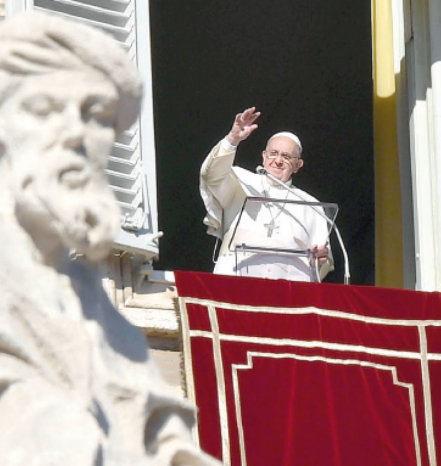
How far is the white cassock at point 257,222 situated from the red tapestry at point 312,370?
469 millimetres

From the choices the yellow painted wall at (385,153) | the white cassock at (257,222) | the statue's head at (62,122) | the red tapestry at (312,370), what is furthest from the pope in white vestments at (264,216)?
the statue's head at (62,122)

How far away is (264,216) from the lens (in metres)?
12.6

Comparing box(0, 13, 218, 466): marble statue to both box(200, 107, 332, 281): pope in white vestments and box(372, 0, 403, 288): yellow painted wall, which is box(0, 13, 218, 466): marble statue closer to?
box(200, 107, 332, 281): pope in white vestments

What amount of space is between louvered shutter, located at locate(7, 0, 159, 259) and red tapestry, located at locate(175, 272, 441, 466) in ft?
0.86

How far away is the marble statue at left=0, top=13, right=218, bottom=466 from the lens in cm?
366

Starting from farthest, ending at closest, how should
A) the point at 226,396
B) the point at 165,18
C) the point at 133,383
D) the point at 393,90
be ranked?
the point at 165,18 → the point at 393,90 → the point at 226,396 → the point at 133,383

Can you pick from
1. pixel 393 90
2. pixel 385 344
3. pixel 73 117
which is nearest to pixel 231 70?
pixel 393 90

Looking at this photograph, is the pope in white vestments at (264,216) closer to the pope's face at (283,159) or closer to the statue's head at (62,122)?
the pope's face at (283,159)

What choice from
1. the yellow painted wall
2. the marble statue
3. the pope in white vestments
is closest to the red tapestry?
the pope in white vestments

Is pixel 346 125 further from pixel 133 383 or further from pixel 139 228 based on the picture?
pixel 133 383

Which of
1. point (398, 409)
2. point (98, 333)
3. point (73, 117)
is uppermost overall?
point (73, 117)

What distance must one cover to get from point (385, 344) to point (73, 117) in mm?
8312

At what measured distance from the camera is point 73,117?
3803 millimetres

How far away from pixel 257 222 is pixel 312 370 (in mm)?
999
